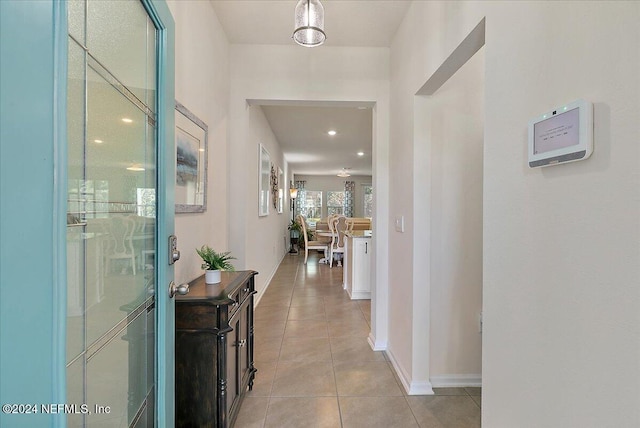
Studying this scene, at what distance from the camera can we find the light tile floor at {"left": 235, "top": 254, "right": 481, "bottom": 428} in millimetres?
1806

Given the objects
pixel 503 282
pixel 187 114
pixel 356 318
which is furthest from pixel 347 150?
pixel 503 282

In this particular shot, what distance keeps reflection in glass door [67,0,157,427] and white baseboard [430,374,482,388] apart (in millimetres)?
1838

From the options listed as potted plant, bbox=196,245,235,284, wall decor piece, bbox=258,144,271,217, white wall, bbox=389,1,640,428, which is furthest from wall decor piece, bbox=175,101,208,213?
wall decor piece, bbox=258,144,271,217

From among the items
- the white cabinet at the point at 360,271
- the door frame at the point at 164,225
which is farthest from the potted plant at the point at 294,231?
the door frame at the point at 164,225

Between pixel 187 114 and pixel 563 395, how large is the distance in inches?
79.4

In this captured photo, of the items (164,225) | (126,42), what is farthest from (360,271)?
(126,42)

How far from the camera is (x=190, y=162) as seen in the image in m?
1.81

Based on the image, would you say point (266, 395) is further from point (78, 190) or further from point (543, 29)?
point (543, 29)

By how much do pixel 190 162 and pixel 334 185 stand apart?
1028 centimetres

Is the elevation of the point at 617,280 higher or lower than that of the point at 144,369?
higher

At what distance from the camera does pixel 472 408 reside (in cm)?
192

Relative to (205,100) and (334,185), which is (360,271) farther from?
(334,185)

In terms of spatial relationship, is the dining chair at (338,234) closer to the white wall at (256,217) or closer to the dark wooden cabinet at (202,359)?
the white wall at (256,217)

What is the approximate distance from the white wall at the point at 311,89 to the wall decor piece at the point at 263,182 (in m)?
1.54
